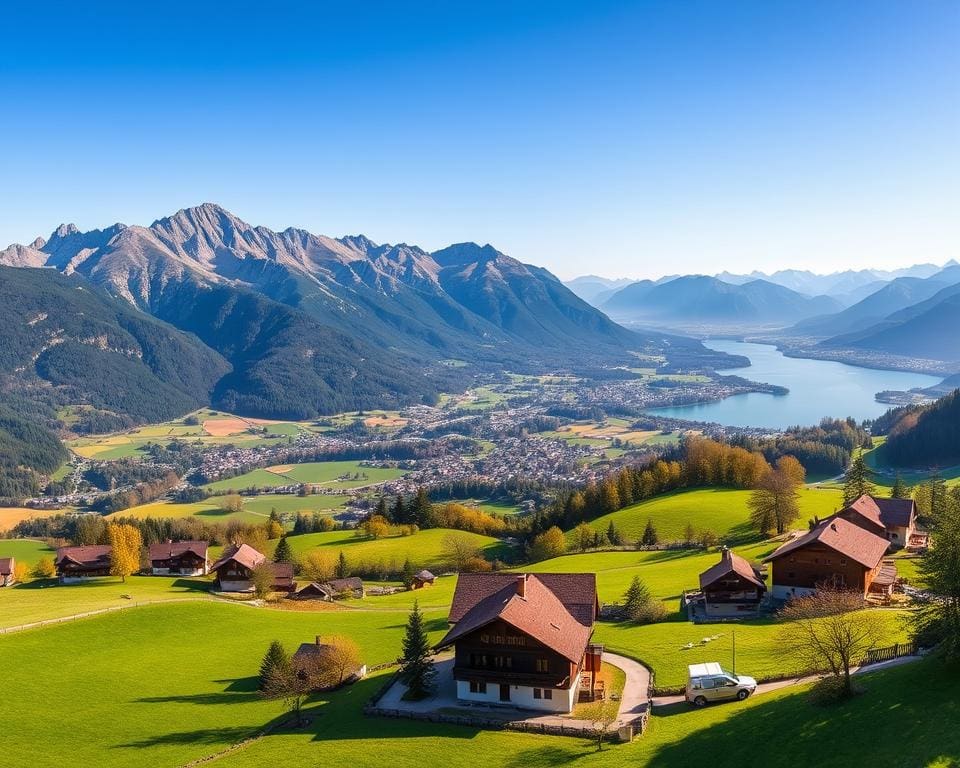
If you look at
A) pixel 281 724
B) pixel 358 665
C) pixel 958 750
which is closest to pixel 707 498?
pixel 358 665

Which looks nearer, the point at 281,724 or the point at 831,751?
the point at 831,751

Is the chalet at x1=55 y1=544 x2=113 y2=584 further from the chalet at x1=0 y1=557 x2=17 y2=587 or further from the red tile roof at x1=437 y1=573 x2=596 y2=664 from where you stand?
the red tile roof at x1=437 y1=573 x2=596 y2=664

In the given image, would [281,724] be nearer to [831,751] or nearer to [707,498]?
[831,751]

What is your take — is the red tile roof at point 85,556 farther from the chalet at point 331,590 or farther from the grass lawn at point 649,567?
the grass lawn at point 649,567

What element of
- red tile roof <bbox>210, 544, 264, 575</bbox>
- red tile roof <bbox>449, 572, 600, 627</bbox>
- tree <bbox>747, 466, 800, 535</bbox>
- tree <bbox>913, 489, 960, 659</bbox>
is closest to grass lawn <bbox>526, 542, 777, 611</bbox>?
tree <bbox>747, 466, 800, 535</bbox>

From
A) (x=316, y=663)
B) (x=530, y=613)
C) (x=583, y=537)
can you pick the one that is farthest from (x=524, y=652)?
(x=583, y=537)

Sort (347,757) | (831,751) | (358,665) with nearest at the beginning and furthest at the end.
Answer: (831,751), (347,757), (358,665)
